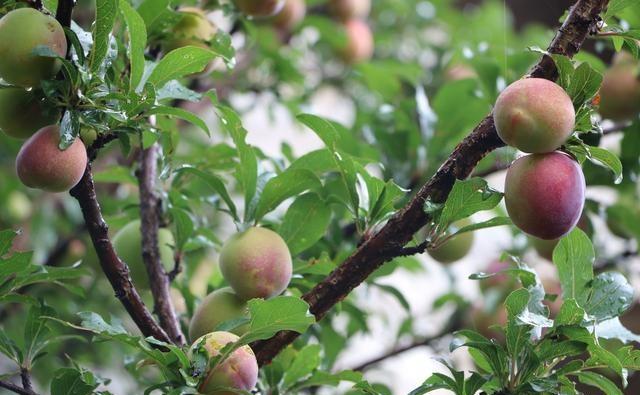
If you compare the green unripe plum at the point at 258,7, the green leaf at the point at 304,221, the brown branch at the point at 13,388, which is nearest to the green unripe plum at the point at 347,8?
the green unripe plum at the point at 258,7

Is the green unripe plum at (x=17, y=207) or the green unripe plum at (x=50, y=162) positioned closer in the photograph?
the green unripe plum at (x=50, y=162)

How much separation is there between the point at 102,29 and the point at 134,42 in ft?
0.15

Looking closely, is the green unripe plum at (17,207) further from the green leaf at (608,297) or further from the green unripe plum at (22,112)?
the green leaf at (608,297)

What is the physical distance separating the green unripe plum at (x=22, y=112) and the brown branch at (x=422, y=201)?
0.82 ft

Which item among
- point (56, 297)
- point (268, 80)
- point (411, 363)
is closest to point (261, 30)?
point (268, 80)

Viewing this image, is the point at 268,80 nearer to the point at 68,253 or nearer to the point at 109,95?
the point at 68,253

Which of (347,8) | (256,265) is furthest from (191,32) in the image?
(347,8)

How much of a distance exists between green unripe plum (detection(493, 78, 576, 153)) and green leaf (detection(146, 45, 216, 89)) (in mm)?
231

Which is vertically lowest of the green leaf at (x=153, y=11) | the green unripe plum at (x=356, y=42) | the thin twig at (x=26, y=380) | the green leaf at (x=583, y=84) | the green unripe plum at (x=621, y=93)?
the green unripe plum at (x=356, y=42)

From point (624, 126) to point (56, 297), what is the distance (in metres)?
0.85

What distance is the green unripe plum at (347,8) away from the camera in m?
1.49

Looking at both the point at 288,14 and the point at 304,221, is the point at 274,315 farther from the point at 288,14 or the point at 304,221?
the point at 288,14

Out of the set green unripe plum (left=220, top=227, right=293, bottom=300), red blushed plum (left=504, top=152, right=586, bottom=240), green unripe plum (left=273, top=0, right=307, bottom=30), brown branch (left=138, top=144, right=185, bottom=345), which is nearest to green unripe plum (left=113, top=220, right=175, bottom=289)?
brown branch (left=138, top=144, right=185, bottom=345)

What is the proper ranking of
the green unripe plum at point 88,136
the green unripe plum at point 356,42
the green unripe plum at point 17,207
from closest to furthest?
the green unripe plum at point 88,136 < the green unripe plum at point 17,207 < the green unripe plum at point 356,42
